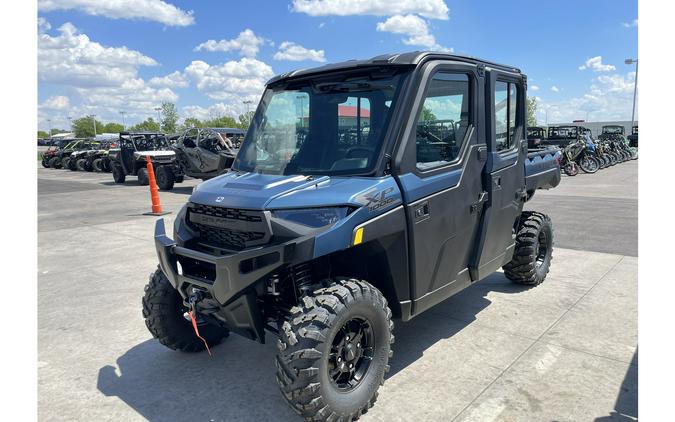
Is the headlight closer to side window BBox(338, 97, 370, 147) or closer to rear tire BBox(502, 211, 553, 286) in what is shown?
side window BBox(338, 97, 370, 147)

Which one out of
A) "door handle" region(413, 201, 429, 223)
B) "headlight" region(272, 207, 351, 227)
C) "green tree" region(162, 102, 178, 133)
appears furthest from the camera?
"green tree" region(162, 102, 178, 133)

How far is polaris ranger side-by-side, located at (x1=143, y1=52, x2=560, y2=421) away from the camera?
2.84 m

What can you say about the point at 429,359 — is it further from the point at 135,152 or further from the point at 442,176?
the point at 135,152

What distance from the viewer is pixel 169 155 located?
17578 millimetres

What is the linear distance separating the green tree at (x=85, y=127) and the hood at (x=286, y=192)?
13386cm

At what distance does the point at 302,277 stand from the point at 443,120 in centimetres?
159

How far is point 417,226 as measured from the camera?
10.8ft

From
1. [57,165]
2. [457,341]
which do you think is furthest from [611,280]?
[57,165]

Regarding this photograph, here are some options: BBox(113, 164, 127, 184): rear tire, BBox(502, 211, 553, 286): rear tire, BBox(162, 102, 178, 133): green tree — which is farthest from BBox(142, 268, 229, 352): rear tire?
BBox(162, 102, 178, 133): green tree

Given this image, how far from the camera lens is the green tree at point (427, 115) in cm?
338

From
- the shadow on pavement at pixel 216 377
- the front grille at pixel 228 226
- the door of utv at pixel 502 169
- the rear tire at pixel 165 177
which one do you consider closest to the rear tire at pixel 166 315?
the shadow on pavement at pixel 216 377

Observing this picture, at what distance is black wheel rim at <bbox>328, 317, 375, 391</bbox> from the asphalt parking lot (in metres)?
0.25

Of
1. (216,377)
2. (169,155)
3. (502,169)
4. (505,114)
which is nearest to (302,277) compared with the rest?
(216,377)

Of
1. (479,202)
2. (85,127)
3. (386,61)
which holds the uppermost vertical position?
(85,127)
